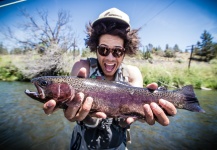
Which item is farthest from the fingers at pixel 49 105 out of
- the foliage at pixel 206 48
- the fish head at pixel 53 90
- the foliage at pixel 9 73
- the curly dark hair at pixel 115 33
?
the foliage at pixel 206 48

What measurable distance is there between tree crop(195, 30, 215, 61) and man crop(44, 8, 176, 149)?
53.8 m

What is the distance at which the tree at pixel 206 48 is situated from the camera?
4908 cm

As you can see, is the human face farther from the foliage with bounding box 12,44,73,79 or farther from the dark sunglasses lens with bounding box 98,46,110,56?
the foliage with bounding box 12,44,73,79

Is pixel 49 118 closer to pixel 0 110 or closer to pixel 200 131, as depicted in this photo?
pixel 0 110

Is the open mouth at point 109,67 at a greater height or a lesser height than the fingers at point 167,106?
greater

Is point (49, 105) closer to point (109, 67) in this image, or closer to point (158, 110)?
point (109, 67)

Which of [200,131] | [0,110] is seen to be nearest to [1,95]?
[0,110]

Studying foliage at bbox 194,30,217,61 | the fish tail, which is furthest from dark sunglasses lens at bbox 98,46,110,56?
foliage at bbox 194,30,217,61

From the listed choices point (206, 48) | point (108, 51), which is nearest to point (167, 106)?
point (108, 51)

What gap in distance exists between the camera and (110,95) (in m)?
2.56

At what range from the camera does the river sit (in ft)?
20.7

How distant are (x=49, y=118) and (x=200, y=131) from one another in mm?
7653

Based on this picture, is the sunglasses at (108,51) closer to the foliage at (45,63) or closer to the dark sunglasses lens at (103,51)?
the dark sunglasses lens at (103,51)

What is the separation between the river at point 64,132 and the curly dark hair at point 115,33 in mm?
4088
